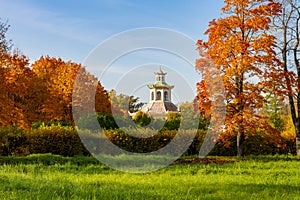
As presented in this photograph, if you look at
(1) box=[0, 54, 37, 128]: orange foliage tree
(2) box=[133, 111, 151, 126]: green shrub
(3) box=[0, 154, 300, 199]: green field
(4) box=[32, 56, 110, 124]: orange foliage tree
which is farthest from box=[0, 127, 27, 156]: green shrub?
(4) box=[32, 56, 110, 124]: orange foliage tree

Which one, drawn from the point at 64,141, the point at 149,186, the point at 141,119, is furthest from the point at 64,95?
the point at 149,186

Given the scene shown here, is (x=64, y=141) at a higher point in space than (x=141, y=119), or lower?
lower

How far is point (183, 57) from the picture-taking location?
1212 centimetres

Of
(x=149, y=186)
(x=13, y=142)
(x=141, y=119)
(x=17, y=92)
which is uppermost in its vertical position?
(x=17, y=92)

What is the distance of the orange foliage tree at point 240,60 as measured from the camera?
13.6 m

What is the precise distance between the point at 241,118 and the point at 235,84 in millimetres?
1215

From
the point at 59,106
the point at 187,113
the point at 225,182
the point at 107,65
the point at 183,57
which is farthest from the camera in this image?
the point at 59,106

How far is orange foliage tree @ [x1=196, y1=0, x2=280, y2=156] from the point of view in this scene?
13.6m

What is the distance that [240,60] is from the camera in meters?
13.6

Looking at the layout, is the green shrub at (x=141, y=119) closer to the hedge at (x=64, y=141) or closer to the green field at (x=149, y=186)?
the hedge at (x=64, y=141)

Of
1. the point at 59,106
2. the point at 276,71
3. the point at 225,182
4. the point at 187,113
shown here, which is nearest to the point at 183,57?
the point at 276,71

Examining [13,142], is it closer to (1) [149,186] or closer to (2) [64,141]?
(2) [64,141]

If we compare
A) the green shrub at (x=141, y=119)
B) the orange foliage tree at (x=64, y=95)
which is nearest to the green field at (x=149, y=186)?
the green shrub at (x=141, y=119)

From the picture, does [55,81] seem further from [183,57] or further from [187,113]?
[183,57]
